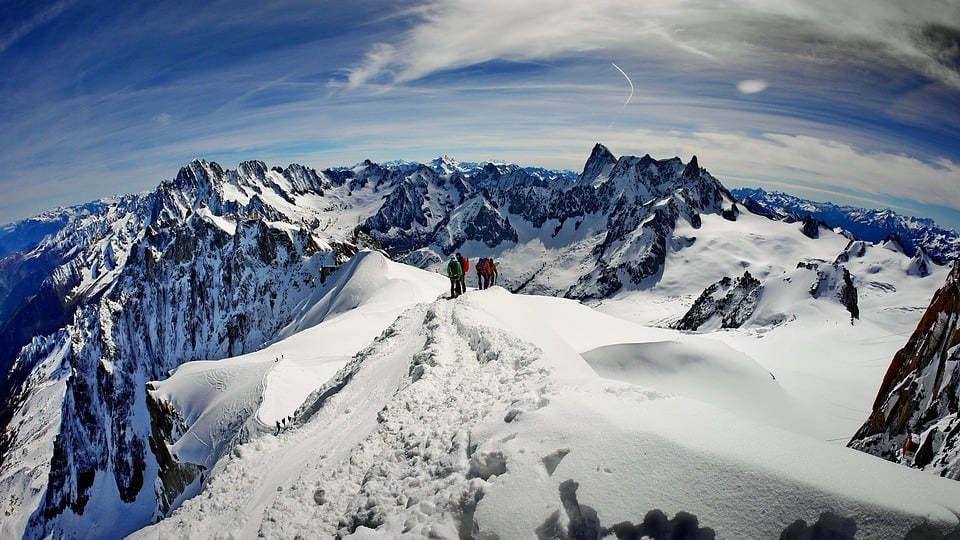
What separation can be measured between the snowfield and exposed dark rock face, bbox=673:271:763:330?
161 ft

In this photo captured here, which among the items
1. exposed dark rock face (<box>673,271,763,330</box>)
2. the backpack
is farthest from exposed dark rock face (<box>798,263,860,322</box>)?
the backpack

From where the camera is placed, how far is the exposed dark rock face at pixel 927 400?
7.58m

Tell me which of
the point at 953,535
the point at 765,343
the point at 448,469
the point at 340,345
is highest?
the point at 953,535

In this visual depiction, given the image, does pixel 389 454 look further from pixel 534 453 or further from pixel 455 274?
pixel 455 274

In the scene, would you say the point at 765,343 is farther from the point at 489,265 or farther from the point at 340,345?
the point at 340,345

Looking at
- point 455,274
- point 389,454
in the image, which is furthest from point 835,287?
point 389,454

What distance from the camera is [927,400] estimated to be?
929 cm

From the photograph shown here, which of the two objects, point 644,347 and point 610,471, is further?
point 644,347

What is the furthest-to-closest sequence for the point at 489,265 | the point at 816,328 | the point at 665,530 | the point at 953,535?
the point at 816,328, the point at 489,265, the point at 665,530, the point at 953,535

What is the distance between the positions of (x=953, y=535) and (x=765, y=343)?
138 feet

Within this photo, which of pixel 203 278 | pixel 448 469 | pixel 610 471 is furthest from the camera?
pixel 203 278

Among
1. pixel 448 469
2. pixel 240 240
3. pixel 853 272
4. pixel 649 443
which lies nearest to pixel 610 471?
pixel 649 443

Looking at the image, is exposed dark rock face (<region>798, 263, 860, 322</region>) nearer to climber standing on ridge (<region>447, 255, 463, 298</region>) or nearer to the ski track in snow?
climber standing on ridge (<region>447, 255, 463, 298</region>)

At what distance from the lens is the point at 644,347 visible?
17.2m
